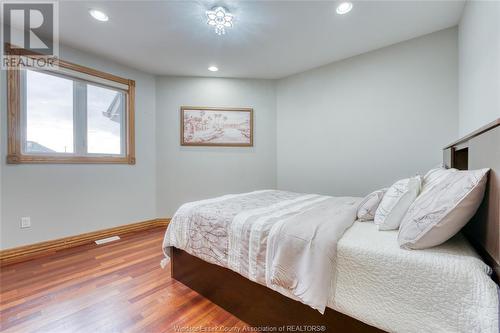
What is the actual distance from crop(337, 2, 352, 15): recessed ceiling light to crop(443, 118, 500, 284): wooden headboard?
5.22 feet

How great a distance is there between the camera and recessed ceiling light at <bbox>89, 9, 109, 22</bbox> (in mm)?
2033

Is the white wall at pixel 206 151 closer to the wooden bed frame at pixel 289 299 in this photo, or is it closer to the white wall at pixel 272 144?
the white wall at pixel 272 144

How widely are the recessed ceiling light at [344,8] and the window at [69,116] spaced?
2.97m

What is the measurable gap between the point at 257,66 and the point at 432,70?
2151 millimetres

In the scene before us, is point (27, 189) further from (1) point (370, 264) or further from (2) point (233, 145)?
(1) point (370, 264)

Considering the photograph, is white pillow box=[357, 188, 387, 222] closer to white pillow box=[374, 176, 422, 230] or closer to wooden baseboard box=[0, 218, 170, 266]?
white pillow box=[374, 176, 422, 230]

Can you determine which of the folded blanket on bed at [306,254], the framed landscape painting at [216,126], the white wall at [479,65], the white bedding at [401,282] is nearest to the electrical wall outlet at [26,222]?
the framed landscape painting at [216,126]

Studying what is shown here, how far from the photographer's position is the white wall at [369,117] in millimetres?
2357

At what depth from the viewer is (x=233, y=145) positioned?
3670mm

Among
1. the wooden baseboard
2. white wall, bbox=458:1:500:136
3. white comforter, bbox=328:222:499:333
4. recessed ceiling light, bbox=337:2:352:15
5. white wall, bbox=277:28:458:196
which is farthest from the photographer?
white wall, bbox=277:28:458:196

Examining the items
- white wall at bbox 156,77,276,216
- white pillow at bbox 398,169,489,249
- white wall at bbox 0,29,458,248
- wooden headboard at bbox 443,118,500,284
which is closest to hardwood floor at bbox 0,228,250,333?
white wall at bbox 0,29,458,248

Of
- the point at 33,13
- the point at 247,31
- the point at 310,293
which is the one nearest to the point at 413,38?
the point at 247,31

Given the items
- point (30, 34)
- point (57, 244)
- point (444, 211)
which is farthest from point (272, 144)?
point (30, 34)

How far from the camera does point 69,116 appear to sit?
9.00ft
